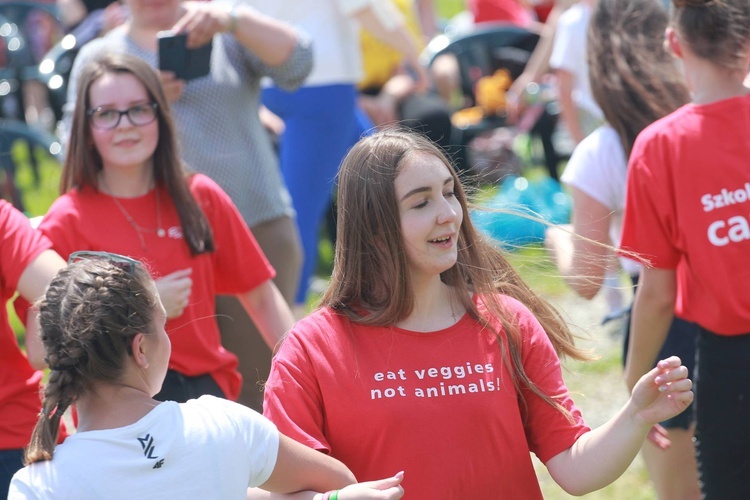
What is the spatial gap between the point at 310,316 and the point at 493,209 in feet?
1.74

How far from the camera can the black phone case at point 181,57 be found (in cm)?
363

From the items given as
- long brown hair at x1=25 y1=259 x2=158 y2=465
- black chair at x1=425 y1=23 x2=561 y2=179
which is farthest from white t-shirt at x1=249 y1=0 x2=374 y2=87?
black chair at x1=425 y1=23 x2=561 y2=179

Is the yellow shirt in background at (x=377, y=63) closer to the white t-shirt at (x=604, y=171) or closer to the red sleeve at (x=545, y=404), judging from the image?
the white t-shirt at (x=604, y=171)

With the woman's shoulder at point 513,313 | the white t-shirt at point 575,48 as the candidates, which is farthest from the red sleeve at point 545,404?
the white t-shirt at point 575,48

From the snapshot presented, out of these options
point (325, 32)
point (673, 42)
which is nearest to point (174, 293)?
point (673, 42)

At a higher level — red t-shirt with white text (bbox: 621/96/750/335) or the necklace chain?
the necklace chain

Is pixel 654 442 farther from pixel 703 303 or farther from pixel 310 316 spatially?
pixel 310 316

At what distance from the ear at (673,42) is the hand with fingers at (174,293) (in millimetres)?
1517

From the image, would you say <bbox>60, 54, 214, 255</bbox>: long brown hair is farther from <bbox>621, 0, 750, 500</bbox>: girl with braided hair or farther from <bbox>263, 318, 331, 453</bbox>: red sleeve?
<bbox>621, 0, 750, 500</bbox>: girl with braided hair

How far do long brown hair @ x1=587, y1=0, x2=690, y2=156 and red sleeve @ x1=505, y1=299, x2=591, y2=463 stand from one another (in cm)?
127

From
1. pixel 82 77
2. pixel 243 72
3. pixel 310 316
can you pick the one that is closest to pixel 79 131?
pixel 82 77

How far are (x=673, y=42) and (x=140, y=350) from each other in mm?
1707

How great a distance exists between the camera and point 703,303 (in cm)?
297

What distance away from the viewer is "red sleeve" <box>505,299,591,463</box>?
93.5 inches
